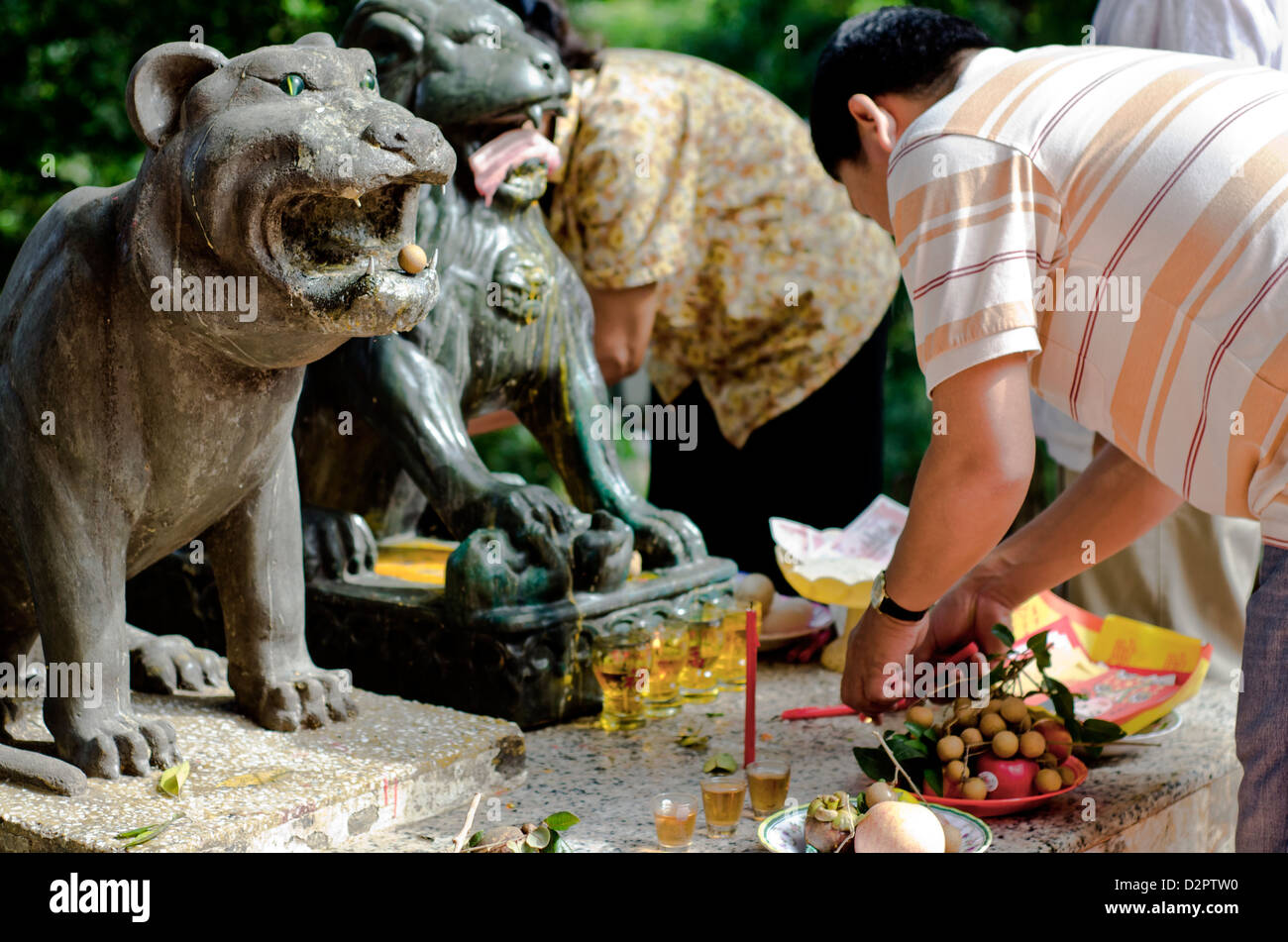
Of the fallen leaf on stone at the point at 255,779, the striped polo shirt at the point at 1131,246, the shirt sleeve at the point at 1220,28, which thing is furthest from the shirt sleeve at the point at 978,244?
the shirt sleeve at the point at 1220,28

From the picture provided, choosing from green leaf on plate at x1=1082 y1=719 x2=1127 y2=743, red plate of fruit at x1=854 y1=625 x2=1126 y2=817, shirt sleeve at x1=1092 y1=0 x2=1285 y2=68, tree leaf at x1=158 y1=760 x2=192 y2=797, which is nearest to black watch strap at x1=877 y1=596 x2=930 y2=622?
red plate of fruit at x1=854 y1=625 x2=1126 y2=817

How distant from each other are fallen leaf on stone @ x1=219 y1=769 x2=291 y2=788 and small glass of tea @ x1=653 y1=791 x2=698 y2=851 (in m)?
0.45

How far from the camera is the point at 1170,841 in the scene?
187 centimetres

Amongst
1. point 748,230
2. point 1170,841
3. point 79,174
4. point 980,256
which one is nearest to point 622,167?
point 748,230

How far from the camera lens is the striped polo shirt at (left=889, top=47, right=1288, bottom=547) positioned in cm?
140

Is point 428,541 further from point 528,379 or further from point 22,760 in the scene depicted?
point 22,760

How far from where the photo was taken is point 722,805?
5.45ft

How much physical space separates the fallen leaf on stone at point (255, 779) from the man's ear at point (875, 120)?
108cm

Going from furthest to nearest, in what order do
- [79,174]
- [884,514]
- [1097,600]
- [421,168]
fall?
[79,174]
[1097,600]
[884,514]
[421,168]

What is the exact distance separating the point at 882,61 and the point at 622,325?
1.21 meters

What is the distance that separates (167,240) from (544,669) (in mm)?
860

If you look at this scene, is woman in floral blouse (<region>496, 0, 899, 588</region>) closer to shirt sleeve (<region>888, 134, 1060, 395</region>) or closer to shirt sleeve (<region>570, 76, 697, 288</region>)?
shirt sleeve (<region>570, 76, 697, 288</region>)

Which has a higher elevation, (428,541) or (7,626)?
(7,626)

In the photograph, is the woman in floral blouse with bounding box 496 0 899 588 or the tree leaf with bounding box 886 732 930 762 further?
the woman in floral blouse with bounding box 496 0 899 588
